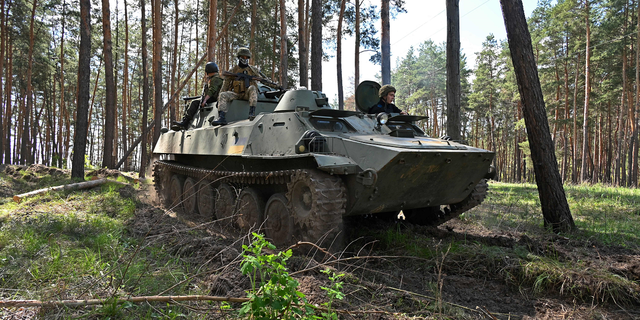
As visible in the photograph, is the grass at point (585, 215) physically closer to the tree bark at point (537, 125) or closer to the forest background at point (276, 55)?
the tree bark at point (537, 125)

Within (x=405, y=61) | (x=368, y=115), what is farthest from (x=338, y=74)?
(x=405, y=61)

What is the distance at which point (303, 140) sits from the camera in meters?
5.41

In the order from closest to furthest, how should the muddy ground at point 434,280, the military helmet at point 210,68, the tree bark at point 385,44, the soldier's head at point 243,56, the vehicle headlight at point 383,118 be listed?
the muddy ground at point 434,280, the vehicle headlight at point 383,118, the soldier's head at point 243,56, the military helmet at point 210,68, the tree bark at point 385,44

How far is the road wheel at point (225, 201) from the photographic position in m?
7.20

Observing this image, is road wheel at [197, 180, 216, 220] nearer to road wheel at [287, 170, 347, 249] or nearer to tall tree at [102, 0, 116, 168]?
road wheel at [287, 170, 347, 249]

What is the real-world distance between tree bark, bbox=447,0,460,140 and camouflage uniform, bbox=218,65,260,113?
15.1ft

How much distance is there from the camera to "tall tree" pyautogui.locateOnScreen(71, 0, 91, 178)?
12422mm

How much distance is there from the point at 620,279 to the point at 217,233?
5.42 meters

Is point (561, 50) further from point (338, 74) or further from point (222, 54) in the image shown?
point (222, 54)

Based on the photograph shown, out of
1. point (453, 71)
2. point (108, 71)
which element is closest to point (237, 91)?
point (453, 71)

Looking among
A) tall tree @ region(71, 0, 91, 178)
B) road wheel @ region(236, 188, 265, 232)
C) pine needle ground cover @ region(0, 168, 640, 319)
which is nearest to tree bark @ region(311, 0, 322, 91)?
road wheel @ region(236, 188, 265, 232)

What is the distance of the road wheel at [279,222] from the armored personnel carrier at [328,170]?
0.02 m

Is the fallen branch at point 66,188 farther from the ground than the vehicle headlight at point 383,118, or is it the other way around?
the vehicle headlight at point 383,118

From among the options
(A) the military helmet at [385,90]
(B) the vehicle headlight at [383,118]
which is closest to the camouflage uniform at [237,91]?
(A) the military helmet at [385,90]
